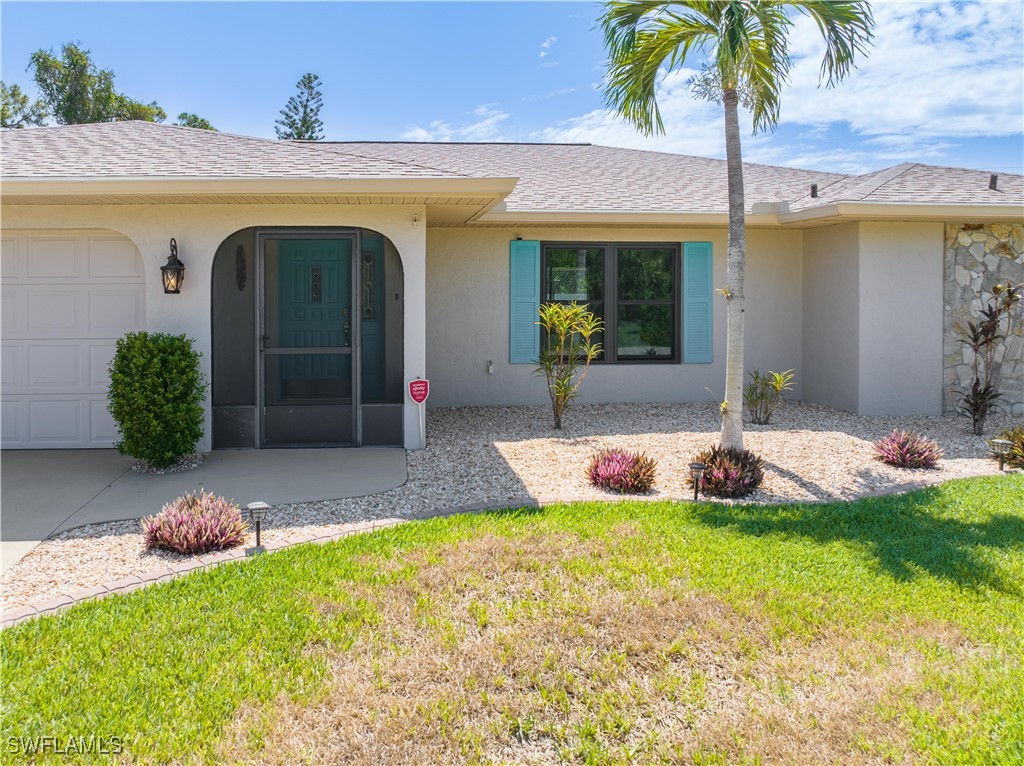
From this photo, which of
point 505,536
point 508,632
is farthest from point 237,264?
point 508,632

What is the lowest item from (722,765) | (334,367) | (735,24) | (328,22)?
(722,765)

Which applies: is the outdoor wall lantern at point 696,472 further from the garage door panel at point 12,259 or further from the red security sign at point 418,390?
the garage door panel at point 12,259

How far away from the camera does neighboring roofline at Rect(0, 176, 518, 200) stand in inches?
280

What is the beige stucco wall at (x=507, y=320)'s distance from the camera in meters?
11.2

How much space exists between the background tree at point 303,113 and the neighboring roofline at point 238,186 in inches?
942

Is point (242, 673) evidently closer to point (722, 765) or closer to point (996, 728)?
point (722, 765)

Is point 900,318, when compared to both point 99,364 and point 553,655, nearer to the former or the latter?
point 553,655

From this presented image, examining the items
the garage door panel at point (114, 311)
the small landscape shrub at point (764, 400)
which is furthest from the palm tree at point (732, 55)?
the garage door panel at point (114, 311)

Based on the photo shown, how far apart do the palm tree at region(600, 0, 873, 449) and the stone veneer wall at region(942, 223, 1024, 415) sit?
4.54 metres

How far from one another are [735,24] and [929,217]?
514cm

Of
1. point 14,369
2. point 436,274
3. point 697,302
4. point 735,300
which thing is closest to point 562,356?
point 436,274

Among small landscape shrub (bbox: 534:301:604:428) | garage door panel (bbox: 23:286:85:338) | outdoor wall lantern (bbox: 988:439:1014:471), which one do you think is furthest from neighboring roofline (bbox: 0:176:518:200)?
outdoor wall lantern (bbox: 988:439:1014:471)

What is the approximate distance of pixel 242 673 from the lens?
3334 mm

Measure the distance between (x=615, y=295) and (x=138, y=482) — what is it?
692 centimetres
